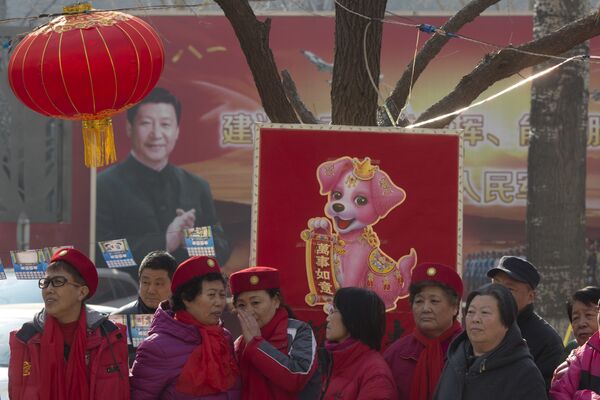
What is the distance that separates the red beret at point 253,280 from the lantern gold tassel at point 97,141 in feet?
6.36

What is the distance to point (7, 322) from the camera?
10.0 m

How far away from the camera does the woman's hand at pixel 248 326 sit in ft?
18.5

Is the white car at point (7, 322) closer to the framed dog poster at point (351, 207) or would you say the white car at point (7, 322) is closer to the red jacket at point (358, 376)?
the framed dog poster at point (351, 207)

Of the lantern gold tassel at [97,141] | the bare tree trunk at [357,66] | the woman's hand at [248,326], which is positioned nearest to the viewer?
the woman's hand at [248,326]

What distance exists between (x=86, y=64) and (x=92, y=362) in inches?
78.2

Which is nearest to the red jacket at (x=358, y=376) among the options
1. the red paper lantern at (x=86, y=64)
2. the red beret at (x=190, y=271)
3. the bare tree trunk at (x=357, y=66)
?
the red beret at (x=190, y=271)

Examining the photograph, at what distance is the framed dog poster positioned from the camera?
6.80m

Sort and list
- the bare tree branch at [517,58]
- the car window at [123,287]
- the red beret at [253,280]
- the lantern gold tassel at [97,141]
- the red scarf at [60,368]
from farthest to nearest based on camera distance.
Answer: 1. the car window at [123,287]
2. the bare tree branch at [517,58]
3. the lantern gold tassel at [97,141]
4. the red beret at [253,280]
5. the red scarf at [60,368]

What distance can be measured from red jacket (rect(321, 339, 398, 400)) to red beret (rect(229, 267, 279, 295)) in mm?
453

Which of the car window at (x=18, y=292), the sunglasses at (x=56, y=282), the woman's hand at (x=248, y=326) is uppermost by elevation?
the sunglasses at (x=56, y=282)

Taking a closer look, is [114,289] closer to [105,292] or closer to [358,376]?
[105,292]

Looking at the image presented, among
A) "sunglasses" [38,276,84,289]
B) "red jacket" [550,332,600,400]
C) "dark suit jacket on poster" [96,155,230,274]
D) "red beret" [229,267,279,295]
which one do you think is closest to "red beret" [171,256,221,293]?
"red beret" [229,267,279,295]

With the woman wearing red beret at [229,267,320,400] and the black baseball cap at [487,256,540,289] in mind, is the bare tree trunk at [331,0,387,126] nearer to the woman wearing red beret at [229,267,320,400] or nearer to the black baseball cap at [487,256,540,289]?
the black baseball cap at [487,256,540,289]

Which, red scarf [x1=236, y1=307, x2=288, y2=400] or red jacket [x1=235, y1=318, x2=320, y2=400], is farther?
red scarf [x1=236, y1=307, x2=288, y2=400]
